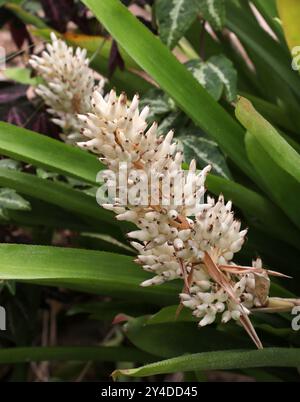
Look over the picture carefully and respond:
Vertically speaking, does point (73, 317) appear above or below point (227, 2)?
below

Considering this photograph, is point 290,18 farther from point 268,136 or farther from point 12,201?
point 12,201

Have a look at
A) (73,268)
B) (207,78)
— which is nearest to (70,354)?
(73,268)

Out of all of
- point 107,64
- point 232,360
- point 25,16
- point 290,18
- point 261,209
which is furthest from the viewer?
point 25,16

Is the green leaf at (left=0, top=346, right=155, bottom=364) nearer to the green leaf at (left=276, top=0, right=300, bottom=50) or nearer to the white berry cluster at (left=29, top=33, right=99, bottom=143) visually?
the white berry cluster at (left=29, top=33, right=99, bottom=143)

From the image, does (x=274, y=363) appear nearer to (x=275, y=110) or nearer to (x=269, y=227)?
(x=269, y=227)

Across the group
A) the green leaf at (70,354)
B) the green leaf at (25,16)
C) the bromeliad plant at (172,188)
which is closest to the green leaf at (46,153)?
the bromeliad plant at (172,188)

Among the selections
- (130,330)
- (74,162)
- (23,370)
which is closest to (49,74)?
(74,162)

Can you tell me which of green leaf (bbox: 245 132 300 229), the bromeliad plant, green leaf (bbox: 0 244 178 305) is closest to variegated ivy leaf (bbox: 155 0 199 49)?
the bromeliad plant
